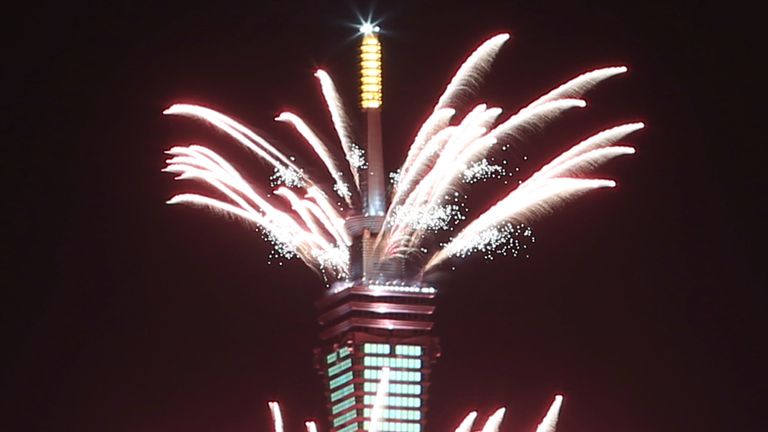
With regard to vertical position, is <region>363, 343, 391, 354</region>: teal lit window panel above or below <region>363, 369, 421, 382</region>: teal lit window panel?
above

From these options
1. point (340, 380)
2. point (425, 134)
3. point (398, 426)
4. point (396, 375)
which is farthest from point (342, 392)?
point (425, 134)

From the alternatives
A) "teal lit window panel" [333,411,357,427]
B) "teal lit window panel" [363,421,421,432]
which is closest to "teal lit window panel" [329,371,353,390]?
"teal lit window panel" [333,411,357,427]

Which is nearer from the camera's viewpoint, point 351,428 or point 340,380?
point 351,428

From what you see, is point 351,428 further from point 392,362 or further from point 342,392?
point 392,362

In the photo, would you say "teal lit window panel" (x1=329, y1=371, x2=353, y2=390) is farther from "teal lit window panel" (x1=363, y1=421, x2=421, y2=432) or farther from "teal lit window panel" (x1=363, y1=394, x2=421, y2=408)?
"teal lit window panel" (x1=363, y1=421, x2=421, y2=432)

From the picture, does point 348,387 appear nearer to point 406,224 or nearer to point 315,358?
point 315,358

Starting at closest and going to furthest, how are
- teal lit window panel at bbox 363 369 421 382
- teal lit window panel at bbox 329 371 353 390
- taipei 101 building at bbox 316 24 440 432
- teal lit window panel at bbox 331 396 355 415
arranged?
taipei 101 building at bbox 316 24 440 432, teal lit window panel at bbox 363 369 421 382, teal lit window panel at bbox 331 396 355 415, teal lit window panel at bbox 329 371 353 390

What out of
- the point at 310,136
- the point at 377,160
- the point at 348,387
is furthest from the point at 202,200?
the point at 348,387

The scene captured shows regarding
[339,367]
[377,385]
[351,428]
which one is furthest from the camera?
[339,367]
